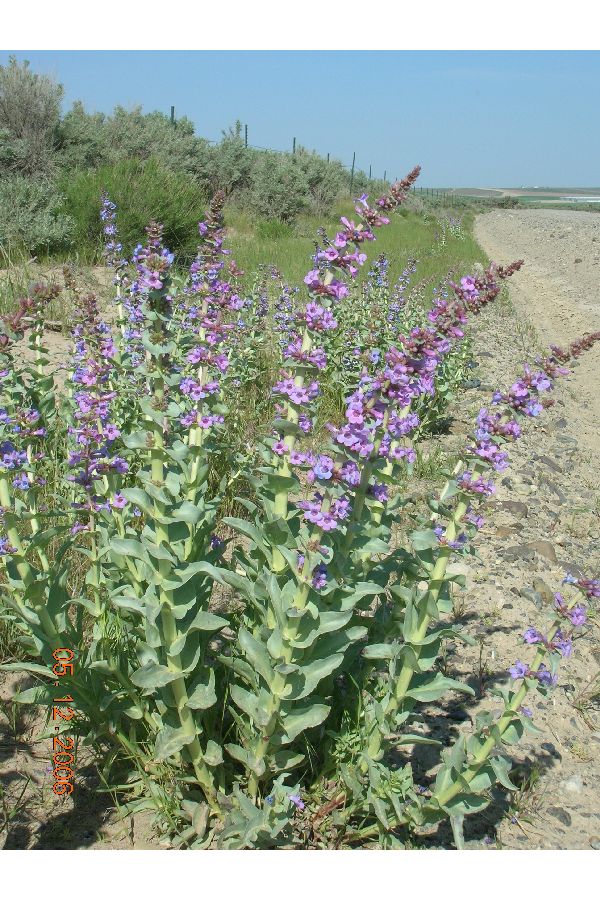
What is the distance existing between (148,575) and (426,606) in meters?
0.91

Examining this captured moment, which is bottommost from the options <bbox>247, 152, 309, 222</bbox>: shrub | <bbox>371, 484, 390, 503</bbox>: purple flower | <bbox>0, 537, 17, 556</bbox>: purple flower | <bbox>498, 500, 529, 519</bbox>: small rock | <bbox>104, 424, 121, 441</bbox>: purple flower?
<bbox>498, 500, 529, 519</bbox>: small rock

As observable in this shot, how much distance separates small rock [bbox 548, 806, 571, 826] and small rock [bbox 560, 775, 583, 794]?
122mm

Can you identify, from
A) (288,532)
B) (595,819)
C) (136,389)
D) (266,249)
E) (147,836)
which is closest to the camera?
(288,532)

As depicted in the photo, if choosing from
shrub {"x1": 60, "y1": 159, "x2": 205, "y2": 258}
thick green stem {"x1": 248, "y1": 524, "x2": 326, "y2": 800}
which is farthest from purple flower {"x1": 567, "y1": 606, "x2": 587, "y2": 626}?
shrub {"x1": 60, "y1": 159, "x2": 205, "y2": 258}

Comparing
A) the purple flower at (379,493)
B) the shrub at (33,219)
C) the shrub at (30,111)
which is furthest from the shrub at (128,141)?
the purple flower at (379,493)

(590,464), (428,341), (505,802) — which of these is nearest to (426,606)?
(428,341)

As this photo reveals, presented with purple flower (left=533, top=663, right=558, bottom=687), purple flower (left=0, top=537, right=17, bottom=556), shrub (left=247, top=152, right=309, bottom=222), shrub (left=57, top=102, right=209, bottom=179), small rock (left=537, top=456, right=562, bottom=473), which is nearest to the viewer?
purple flower (left=533, top=663, right=558, bottom=687)

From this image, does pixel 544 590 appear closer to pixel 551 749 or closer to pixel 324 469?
pixel 551 749

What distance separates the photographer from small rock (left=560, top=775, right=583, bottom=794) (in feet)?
9.61

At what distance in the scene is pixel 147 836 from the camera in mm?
2512

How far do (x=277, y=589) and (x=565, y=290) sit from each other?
679 inches

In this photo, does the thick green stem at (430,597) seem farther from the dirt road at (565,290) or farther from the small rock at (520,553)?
the dirt road at (565,290)

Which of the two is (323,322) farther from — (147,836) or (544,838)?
(544,838)

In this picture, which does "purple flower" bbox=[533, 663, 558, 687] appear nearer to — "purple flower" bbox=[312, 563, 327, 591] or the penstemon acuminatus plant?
the penstemon acuminatus plant
